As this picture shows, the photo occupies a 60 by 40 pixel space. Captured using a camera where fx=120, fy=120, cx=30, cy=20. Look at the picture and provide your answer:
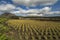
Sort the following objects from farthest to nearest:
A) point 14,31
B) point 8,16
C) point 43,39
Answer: point 8,16
point 14,31
point 43,39

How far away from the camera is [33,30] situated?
17.0 feet

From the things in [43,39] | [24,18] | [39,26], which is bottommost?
[43,39]

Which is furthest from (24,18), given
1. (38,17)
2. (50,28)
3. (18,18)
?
(50,28)

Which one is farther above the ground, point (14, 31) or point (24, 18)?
point (24, 18)

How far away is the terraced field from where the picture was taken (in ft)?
15.2

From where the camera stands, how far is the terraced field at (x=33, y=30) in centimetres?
464

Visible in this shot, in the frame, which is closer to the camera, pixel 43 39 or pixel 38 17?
pixel 43 39

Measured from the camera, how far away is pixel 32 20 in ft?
17.9

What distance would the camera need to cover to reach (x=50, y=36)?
4.63 meters

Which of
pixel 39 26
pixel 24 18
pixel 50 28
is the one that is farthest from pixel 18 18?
pixel 50 28

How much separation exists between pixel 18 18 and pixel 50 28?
1508mm

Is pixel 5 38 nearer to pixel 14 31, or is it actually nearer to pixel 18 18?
pixel 14 31

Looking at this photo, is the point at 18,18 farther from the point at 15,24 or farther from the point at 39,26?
the point at 39,26

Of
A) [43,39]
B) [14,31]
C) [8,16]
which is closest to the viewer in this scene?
[43,39]
